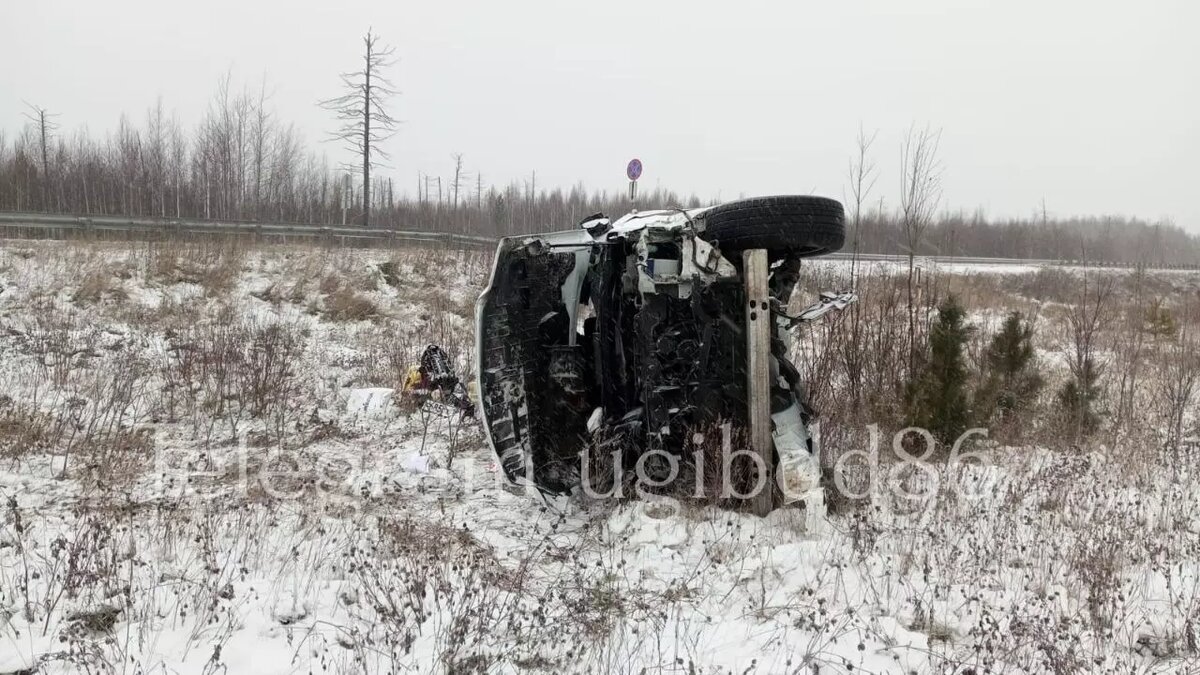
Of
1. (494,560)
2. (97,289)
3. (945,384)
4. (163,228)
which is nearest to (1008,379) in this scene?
(945,384)

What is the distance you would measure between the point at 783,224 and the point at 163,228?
54.0ft

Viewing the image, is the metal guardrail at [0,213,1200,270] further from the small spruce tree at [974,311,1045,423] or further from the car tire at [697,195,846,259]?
the car tire at [697,195,846,259]

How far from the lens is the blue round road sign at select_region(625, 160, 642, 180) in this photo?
22.6 ft

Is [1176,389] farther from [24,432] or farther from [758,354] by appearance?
[24,432]

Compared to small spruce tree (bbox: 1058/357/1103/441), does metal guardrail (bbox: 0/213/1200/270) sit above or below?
above

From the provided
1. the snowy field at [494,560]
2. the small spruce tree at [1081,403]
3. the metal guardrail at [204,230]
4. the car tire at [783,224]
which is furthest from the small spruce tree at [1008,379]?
the metal guardrail at [204,230]

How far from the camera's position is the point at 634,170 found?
6.95m

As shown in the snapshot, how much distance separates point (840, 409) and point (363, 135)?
21.9 metres

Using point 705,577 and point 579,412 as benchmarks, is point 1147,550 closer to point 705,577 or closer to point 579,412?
point 705,577

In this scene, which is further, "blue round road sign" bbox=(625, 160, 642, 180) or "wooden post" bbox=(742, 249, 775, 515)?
"blue round road sign" bbox=(625, 160, 642, 180)

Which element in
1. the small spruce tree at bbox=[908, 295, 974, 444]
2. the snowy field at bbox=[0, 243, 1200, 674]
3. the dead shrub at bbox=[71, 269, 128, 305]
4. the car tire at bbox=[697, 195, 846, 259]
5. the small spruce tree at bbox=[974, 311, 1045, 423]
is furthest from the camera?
the dead shrub at bbox=[71, 269, 128, 305]

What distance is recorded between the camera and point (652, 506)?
4.43 meters

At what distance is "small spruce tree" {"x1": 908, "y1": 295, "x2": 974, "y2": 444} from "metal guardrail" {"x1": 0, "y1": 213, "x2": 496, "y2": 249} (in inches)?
604

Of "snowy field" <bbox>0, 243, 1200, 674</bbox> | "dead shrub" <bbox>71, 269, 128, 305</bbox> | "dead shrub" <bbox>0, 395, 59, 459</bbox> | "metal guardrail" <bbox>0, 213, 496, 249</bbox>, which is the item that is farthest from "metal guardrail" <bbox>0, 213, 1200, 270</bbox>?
"dead shrub" <bbox>0, 395, 59, 459</bbox>
